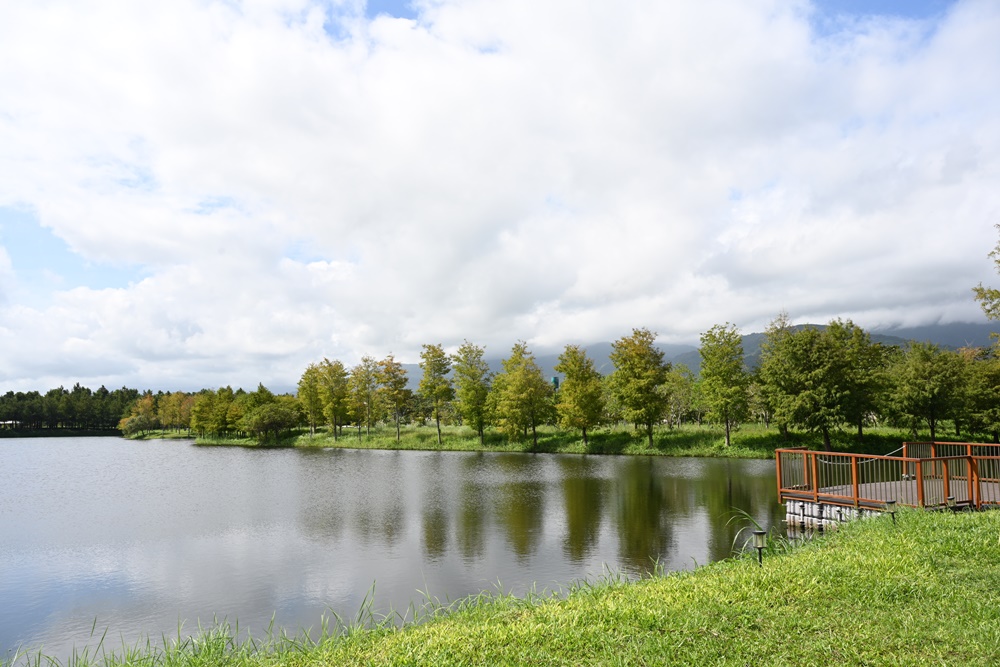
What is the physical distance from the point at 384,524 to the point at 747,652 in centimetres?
1581

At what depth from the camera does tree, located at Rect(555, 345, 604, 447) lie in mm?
47469

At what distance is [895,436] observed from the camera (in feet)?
128

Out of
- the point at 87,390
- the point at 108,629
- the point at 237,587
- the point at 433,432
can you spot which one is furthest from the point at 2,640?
the point at 87,390

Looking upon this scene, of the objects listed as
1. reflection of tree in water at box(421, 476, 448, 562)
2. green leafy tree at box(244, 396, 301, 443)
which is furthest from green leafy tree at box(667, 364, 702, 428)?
green leafy tree at box(244, 396, 301, 443)

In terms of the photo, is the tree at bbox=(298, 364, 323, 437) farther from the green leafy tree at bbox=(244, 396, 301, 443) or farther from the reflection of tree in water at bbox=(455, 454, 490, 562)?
the reflection of tree in water at bbox=(455, 454, 490, 562)

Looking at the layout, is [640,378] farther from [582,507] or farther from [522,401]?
[582,507]

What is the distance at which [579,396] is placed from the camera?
47562 mm

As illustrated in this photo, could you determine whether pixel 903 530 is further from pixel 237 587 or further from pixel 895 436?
pixel 895 436

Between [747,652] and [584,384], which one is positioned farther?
[584,384]

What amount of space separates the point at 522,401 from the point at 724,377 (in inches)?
659

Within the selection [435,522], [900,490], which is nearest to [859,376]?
[900,490]

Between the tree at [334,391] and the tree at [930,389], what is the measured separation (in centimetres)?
5217

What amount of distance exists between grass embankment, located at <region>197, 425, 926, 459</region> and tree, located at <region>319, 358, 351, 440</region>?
121 inches

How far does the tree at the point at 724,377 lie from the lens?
135ft
